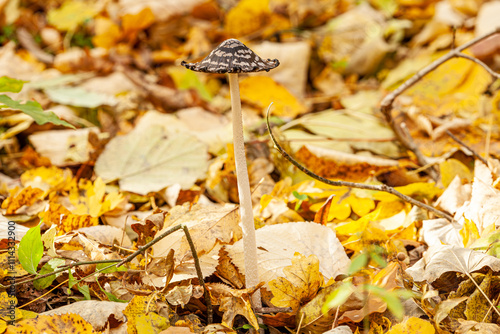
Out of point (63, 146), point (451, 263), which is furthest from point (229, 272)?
point (63, 146)

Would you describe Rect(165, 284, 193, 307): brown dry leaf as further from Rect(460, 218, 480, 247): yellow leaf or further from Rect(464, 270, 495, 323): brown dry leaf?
Rect(460, 218, 480, 247): yellow leaf

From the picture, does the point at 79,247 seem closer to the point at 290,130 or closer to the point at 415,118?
the point at 290,130

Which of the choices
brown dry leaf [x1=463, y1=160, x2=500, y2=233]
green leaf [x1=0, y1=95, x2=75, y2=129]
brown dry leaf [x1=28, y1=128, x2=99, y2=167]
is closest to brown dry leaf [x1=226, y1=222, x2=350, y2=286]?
brown dry leaf [x1=463, y1=160, x2=500, y2=233]

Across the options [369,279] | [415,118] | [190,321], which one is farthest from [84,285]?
[415,118]

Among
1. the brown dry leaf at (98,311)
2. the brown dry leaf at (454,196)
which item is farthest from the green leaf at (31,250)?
the brown dry leaf at (454,196)

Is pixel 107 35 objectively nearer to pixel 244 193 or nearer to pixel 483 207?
pixel 244 193
